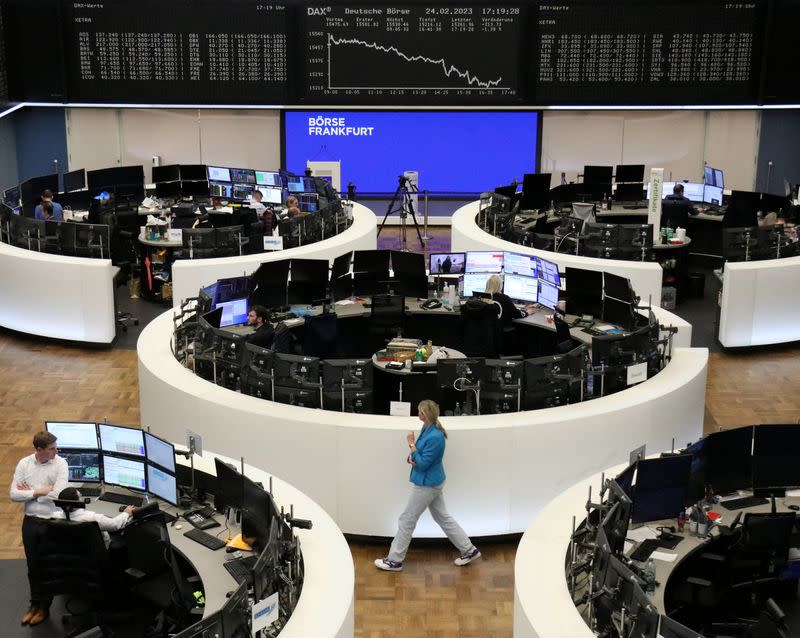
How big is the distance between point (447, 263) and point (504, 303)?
963 mm

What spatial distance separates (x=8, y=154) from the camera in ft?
59.4

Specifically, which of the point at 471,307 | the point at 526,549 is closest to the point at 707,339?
the point at 471,307

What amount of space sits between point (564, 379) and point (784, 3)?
35.9 ft

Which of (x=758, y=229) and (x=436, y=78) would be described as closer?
(x=758, y=229)

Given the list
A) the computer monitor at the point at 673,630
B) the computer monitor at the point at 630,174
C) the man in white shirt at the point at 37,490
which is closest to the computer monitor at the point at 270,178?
the computer monitor at the point at 630,174

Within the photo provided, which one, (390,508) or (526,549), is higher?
(526,549)

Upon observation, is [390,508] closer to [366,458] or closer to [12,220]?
[366,458]

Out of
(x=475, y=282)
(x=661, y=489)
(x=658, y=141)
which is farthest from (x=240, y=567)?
(x=658, y=141)

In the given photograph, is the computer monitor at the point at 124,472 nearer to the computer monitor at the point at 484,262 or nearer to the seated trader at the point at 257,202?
the computer monitor at the point at 484,262

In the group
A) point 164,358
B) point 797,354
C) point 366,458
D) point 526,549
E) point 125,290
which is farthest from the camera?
point 125,290

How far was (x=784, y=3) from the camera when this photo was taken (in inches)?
679

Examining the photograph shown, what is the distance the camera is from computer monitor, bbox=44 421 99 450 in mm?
7520

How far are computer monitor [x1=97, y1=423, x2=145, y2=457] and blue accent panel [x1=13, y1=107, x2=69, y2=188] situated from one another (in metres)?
12.2

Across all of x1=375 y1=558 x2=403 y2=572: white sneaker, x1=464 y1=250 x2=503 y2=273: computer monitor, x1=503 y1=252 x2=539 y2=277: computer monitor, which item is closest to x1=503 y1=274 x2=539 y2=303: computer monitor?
x1=503 y1=252 x2=539 y2=277: computer monitor
